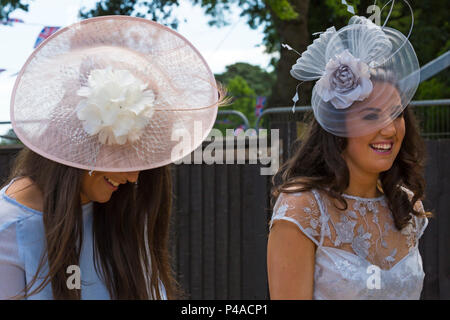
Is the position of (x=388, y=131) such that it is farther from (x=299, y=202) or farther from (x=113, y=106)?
(x=113, y=106)

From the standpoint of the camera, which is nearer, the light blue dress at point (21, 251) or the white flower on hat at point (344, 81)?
the light blue dress at point (21, 251)

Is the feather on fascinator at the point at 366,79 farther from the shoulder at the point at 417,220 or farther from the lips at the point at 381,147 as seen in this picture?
the shoulder at the point at 417,220

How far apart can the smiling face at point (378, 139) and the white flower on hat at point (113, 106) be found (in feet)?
2.55

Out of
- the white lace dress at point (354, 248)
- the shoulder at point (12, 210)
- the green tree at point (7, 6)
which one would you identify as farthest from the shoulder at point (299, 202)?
the green tree at point (7, 6)

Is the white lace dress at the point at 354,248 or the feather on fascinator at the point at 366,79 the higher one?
the feather on fascinator at the point at 366,79

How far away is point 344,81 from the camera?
6.56ft

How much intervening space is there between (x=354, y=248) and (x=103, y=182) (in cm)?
86

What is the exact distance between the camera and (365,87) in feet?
6.54

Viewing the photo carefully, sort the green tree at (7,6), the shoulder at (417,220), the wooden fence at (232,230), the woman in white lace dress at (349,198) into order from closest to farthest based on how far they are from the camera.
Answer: the woman in white lace dress at (349,198)
the shoulder at (417,220)
the wooden fence at (232,230)
the green tree at (7,6)

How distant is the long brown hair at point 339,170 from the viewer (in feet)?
6.89

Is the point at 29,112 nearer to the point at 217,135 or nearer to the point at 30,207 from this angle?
the point at 30,207

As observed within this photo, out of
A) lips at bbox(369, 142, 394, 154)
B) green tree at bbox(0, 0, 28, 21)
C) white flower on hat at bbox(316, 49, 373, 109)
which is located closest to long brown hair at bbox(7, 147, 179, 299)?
white flower on hat at bbox(316, 49, 373, 109)

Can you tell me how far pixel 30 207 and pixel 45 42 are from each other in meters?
0.47

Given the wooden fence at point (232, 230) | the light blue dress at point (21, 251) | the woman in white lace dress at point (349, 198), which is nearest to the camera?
the light blue dress at point (21, 251)
